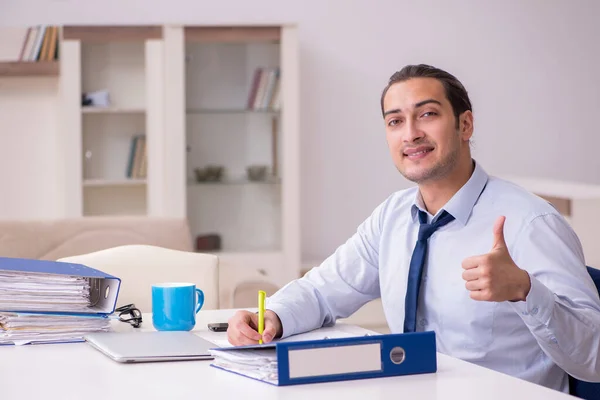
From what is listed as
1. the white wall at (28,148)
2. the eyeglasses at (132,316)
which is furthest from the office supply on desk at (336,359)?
the white wall at (28,148)

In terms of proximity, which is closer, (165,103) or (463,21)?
(165,103)

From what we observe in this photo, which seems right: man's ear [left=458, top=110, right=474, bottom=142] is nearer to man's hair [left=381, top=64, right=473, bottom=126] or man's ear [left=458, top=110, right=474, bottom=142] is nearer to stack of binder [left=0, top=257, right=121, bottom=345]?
man's hair [left=381, top=64, right=473, bottom=126]

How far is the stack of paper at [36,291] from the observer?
1.69m

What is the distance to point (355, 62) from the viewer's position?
18.0ft

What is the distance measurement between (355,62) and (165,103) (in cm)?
128

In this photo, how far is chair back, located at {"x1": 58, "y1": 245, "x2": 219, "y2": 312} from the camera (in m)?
2.38

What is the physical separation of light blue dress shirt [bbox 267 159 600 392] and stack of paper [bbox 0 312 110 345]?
39cm

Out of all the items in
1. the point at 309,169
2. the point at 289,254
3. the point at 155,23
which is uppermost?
the point at 155,23

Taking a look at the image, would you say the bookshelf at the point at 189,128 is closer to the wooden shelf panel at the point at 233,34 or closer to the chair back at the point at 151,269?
the wooden shelf panel at the point at 233,34

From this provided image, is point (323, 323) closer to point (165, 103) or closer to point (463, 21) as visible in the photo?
point (165, 103)

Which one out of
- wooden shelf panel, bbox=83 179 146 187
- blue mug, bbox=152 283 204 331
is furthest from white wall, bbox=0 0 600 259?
blue mug, bbox=152 283 204 331

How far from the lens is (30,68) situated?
4.91 meters

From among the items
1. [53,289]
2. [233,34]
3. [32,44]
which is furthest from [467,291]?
[32,44]

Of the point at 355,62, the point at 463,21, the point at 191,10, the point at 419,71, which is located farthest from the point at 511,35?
the point at 419,71
